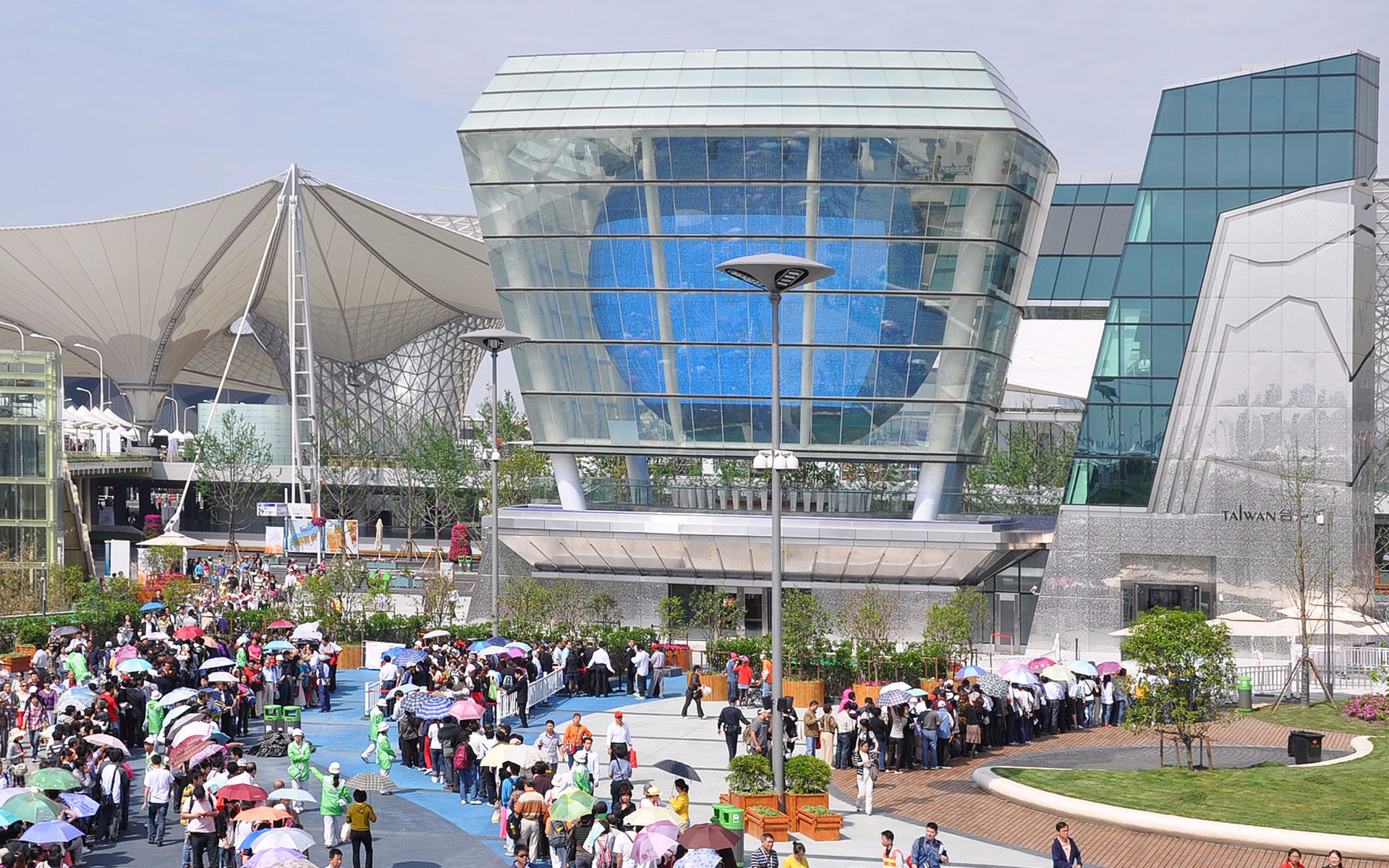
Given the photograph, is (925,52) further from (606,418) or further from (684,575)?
(684,575)

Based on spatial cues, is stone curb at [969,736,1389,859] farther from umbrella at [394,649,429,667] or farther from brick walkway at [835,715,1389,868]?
umbrella at [394,649,429,667]

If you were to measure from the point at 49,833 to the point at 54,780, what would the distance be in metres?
2.55

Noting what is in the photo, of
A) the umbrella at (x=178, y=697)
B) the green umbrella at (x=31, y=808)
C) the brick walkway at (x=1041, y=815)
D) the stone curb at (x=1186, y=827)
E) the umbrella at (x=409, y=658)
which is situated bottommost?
the brick walkway at (x=1041, y=815)

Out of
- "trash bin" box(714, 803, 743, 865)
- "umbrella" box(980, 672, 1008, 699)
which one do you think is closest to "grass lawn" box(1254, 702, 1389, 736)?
"umbrella" box(980, 672, 1008, 699)

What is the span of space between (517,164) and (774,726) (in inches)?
1159

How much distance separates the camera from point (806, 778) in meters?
23.7

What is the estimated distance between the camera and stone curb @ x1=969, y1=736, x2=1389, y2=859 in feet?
66.4

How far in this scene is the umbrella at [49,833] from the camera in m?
17.5

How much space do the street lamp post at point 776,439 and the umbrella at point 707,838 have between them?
4754mm

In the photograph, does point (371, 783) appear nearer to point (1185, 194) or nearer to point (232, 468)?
point (1185, 194)

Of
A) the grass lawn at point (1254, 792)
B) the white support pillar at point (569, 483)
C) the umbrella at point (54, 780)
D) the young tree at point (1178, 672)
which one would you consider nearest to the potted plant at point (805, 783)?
the grass lawn at point (1254, 792)

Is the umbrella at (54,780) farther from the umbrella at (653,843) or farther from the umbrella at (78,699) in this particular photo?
the umbrella at (653,843)

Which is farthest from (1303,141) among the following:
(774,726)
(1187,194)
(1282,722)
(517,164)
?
(774,726)

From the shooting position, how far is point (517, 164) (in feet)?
158
